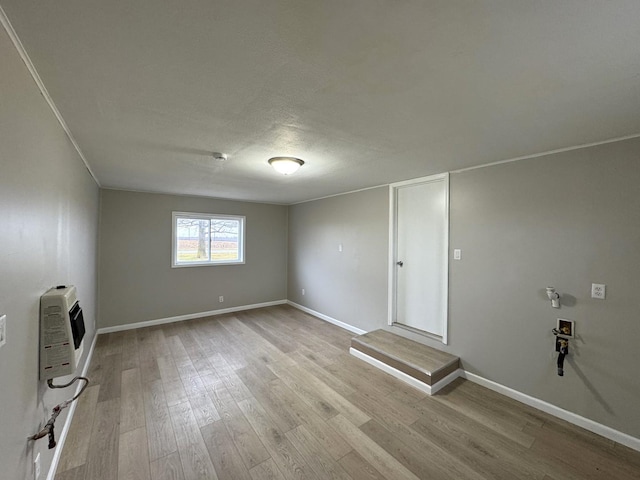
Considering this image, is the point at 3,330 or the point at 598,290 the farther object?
the point at 598,290

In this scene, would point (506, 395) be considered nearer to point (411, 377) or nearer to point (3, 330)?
point (411, 377)

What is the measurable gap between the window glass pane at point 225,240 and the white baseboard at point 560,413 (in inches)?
179

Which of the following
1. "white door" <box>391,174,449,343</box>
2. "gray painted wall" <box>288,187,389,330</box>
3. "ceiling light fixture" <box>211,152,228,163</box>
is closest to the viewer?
"ceiling light fixture" <box>211,152,228,163</box>

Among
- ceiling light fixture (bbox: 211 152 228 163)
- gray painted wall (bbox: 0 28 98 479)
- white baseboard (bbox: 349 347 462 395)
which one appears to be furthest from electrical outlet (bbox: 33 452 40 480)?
white baseboard (bbox: 349 347 462 395)

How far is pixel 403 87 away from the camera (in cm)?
140

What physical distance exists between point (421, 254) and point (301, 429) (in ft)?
8.12

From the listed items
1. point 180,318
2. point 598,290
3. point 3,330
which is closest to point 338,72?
point 3,330

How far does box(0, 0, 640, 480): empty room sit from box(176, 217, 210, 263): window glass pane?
0.94m

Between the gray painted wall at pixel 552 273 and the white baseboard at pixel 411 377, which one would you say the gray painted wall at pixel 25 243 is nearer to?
the white baseboard at pixel 411 377

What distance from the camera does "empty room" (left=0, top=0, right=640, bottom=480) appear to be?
1.06m

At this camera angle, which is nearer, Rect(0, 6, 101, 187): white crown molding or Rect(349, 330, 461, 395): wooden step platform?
Rect(0, 6, 101, 187): white crown molding

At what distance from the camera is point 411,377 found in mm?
2824

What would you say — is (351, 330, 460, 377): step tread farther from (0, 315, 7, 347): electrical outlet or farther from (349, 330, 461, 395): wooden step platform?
(0, 315, 7, 347): electrical outlet

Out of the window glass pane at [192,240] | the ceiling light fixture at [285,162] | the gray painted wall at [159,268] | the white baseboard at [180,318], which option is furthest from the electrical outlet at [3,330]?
the window glass pane at [192,240]
